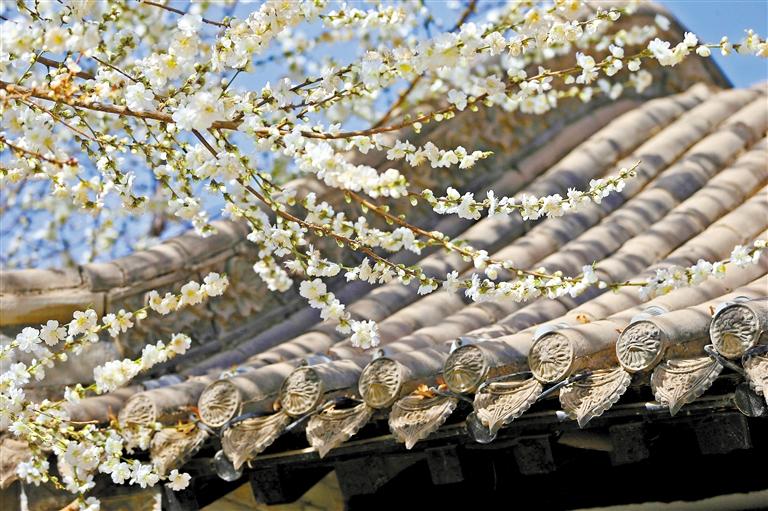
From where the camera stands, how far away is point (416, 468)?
5.31 metres

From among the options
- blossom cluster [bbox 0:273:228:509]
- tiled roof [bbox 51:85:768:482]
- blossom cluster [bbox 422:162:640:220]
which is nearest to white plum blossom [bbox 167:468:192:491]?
blossom cluster [bbox 0:273:228:509]

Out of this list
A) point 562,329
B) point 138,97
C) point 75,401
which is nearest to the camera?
point 138,97

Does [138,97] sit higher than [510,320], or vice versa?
[138,97]

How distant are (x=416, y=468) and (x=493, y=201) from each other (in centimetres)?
165

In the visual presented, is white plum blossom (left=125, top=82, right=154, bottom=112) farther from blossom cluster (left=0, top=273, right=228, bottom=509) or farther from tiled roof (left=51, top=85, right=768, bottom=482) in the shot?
tiled roof (left=51, top=85, right=768, bottom=482)

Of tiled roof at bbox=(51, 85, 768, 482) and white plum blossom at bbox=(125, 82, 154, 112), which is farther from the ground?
white plum blossom at bbox=(125, 82, 154, 112)

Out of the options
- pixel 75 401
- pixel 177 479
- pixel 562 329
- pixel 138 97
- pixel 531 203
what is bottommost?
pixel 177 479

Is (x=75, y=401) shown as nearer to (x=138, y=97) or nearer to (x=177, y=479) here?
(x=177, y=479)

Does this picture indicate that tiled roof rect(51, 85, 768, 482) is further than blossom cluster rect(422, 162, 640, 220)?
No

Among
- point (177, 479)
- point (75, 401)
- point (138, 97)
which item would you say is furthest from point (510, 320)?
point (138, 97)

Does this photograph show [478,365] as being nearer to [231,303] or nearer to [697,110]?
[231,303]

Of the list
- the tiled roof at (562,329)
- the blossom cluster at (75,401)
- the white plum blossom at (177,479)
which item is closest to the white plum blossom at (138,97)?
the blossom cluster at (75,401)

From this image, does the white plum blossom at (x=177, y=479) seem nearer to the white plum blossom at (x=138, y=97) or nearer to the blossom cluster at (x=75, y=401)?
the blossom cluster at (x=75, y=401)

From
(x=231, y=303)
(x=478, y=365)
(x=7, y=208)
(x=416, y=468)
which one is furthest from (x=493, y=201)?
(x=7, y=208)
